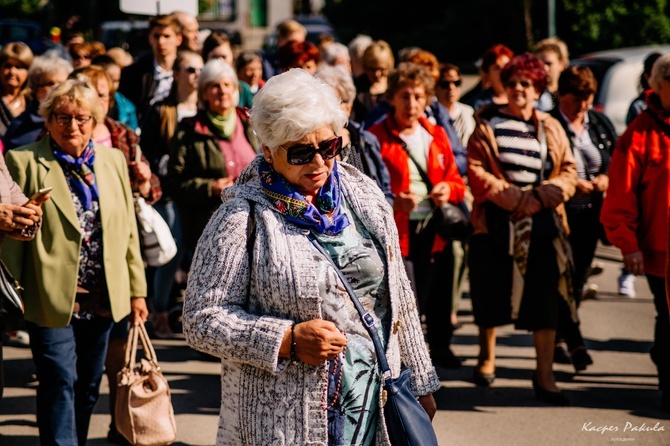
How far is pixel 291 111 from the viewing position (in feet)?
11.3

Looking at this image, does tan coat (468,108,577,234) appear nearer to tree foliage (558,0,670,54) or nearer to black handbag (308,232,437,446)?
black handbag (308,232,437,446)

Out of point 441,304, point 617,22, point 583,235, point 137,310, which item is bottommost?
point 441,304

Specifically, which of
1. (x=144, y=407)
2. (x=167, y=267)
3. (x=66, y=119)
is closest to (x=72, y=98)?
(x=66, y=119)

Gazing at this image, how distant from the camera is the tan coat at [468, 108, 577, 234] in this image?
267 inches

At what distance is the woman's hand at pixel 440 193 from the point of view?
6887mm

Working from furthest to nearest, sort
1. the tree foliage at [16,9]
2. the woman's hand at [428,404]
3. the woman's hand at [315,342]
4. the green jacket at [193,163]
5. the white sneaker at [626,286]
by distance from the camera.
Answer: the tree foliage at [16,9], the white sneaker at [626,286], the green jacket at [193,163], the woman's hand at [428,404], the woman's hand at [315,342]

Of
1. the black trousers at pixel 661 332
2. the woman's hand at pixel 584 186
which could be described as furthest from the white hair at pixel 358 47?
the black trousers at pixel 661 332

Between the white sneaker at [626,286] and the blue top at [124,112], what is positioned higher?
the blue top at [124,112]

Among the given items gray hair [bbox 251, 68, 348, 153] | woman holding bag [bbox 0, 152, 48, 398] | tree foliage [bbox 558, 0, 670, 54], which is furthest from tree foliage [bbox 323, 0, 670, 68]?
gray hair [bbox 251, 68, 348, 153]

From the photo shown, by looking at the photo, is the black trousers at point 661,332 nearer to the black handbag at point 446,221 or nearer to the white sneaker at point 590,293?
the black handbag at point 446,221

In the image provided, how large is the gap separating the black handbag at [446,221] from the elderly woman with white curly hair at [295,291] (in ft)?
10.9

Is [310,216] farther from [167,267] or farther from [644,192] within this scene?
[167,267]

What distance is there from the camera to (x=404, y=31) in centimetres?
3453

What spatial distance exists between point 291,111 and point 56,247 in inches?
84.3
